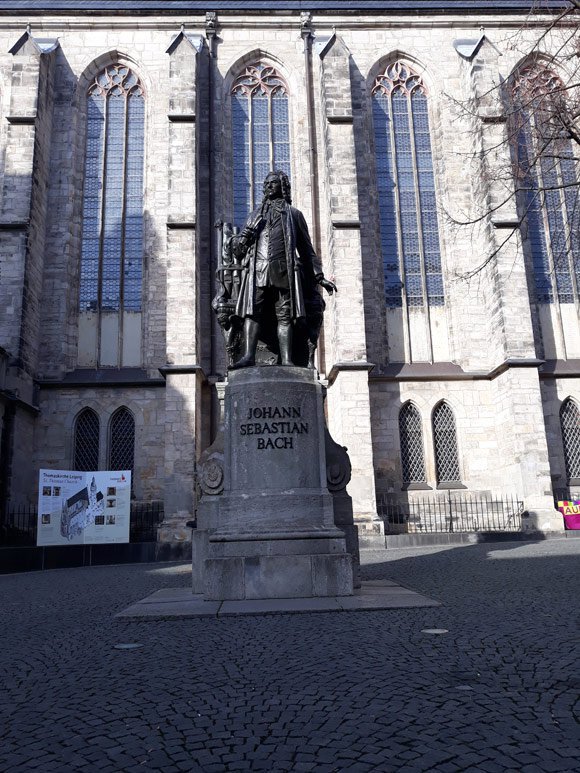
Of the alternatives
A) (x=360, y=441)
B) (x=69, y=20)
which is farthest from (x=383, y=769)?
(x=69, y=20)

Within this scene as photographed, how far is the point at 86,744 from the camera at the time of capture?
8.48ft

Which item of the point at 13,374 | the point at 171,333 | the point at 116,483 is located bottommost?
the point at 116,483

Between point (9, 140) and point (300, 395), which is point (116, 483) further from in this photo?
point (9, 140)

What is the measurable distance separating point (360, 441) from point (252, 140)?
38.3 ft

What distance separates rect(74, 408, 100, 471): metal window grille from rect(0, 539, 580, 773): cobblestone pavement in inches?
542

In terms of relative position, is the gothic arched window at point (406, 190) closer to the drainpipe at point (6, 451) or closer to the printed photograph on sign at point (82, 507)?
the printed photograph on sign at point (82, 507)

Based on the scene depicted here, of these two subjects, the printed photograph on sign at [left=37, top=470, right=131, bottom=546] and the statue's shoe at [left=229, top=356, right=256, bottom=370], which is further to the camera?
the printed photograph on sign at [left=37, top=470, right=131, bottom=546]

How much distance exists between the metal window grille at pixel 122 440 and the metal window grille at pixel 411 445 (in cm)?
844

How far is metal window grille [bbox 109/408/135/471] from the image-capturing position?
19.2m

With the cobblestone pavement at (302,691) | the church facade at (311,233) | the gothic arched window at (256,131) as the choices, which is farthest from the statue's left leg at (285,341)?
the gothic arched window at (256,131)

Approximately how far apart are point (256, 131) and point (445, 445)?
1276 cm

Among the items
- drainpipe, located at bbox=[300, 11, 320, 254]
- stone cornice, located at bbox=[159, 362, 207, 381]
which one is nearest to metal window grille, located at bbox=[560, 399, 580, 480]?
drainpipe, located at bbox=[300, 11, 320, 254]

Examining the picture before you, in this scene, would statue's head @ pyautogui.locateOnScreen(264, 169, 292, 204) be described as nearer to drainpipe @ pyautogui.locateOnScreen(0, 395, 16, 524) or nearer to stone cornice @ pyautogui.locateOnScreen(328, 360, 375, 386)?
stone cornice @ pyautogui.locateOnScreen(328, 360, 375, 386)

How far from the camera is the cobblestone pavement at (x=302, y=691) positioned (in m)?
2.39
